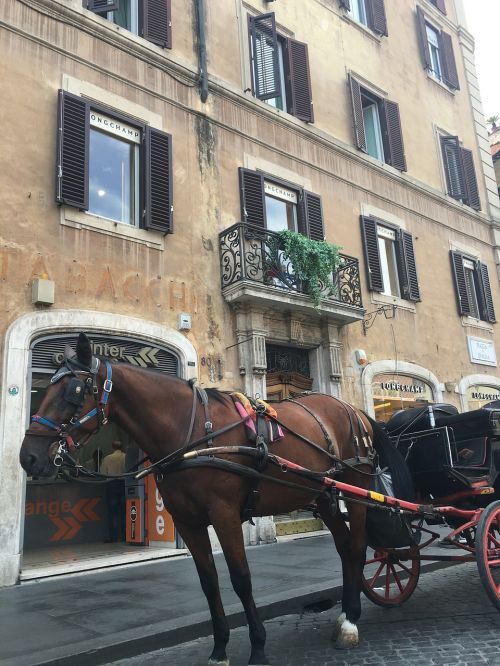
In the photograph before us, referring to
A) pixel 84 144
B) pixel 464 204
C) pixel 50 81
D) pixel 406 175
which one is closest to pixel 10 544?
pixel 84 144

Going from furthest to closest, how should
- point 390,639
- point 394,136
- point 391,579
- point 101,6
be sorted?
point 394,136 → point 101,6 → point 391,579 → point 390,639

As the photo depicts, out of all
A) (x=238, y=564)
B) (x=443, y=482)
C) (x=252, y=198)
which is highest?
(x=252, y=198)

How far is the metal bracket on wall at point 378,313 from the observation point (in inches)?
518

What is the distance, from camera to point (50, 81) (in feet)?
30.2

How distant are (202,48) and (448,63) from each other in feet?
34.7

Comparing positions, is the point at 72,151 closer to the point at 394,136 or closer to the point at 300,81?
the point at 300,81

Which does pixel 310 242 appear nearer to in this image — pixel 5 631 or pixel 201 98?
pixel 201 98

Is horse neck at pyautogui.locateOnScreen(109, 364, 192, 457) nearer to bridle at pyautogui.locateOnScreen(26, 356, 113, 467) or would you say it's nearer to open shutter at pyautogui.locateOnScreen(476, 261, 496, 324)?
bridle at pyautogui.locateOnScreen(26, 356, 113, 467)

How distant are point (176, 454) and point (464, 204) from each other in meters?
16.3

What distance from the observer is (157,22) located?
36.2 feet

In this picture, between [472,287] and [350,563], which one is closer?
[350,563]

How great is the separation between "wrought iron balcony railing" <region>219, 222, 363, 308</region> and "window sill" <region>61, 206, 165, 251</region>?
52.2 inches

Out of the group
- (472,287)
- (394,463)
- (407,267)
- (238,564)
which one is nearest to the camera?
(238,564)

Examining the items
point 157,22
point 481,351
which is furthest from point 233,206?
point 481,351
